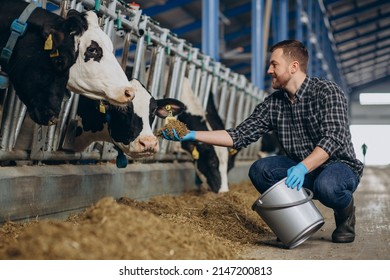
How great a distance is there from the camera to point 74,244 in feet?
8.91

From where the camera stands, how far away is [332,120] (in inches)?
177

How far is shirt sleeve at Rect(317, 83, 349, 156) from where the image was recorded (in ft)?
14.4

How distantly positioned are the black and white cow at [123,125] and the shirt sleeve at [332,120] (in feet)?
3.99

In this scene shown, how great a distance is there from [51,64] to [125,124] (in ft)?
3.29

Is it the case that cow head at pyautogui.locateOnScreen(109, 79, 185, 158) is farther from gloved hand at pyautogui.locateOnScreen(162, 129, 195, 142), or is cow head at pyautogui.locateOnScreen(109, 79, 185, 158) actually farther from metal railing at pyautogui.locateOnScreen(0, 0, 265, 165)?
gloved hand at pyautogui.locateOnScreen(162, 129, 195, 142)

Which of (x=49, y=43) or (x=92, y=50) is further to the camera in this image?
(x=92, y=50)

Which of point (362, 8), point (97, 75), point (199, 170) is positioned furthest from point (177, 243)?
point (362, 8)

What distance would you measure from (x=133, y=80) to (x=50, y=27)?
1386 mm

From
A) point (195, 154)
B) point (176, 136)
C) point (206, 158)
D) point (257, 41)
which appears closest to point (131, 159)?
Answer: point (195, 154)

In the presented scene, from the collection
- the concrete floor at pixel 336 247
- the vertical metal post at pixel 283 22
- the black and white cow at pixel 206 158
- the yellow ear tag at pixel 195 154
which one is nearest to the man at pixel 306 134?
the concrete floor at pixel 336 247

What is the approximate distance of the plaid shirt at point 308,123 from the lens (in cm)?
450

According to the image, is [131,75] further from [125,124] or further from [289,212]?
[289,212]
